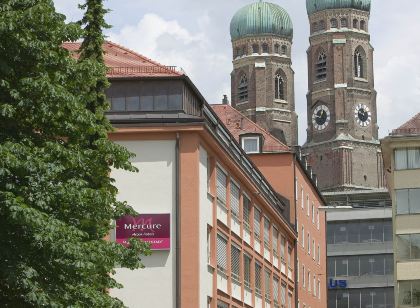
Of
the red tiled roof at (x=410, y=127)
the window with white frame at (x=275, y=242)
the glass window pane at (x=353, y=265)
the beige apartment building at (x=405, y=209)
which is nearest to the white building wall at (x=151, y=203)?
the window with white frame at (x=275, y=242)

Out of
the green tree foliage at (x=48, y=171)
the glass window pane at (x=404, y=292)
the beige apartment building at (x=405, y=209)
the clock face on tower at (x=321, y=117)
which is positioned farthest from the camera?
Result: the clock face on tower at (x=321, y=117)

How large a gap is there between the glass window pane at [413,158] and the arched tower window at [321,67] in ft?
408

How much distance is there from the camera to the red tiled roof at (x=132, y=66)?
163ft

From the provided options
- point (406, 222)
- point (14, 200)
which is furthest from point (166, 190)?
point (406, 222)

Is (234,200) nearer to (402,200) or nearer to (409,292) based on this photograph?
(409,292)

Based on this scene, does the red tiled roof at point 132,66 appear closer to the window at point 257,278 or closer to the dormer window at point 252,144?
the window at point 257,278

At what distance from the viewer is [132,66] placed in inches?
2005

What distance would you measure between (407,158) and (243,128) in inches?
621

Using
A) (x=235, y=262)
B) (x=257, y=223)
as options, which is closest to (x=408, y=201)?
(x=257, y=223)

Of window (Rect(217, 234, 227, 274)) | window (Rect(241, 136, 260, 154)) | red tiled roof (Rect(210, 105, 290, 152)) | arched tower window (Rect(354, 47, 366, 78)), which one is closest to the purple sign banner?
window (Rect(217, 234, 227, 274))

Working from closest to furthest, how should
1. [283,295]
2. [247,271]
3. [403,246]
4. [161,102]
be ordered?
[161,102]
[247,271]
[403,246]
[283,295]

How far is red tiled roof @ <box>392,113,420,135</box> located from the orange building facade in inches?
260

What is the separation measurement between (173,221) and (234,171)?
8820 mm

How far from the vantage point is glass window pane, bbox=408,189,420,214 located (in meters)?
70.4
